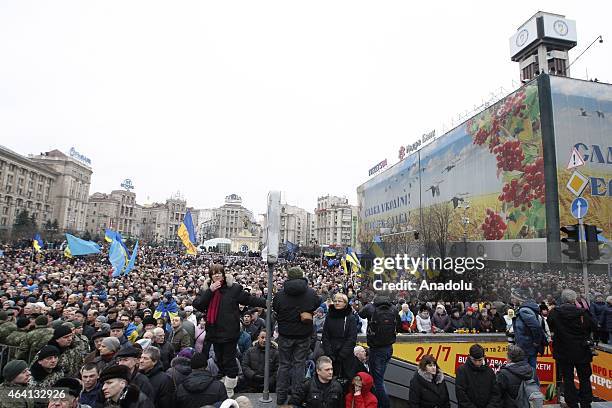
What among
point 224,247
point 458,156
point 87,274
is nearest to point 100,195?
point 224,247

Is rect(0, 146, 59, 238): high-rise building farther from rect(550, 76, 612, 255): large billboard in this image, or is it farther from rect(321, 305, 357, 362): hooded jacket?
rect(550, 76, 612, 255): large billboard

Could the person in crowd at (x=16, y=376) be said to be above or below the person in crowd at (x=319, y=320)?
above

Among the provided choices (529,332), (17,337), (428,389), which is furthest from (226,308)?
(529,332)

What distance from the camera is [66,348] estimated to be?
5.30 m

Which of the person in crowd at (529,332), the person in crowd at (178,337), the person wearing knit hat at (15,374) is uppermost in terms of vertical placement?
the person in crowd at (529,332)

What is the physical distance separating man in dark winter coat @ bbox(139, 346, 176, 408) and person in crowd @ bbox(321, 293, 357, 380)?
213 cm

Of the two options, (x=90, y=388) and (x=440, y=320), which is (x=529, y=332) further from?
(x=90, y=388)

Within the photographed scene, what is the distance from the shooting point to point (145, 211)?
6624 inches

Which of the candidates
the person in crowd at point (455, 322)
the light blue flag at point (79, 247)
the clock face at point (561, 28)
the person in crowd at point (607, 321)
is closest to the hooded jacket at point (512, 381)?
the person in crowd at point (607, 321)

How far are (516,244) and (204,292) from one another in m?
22.9

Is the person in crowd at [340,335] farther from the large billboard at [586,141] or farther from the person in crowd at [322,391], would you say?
the large billboard at [586,141]

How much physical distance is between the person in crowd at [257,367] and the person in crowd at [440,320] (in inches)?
233

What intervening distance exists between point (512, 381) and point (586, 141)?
76.8ft

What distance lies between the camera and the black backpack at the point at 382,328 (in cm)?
574
